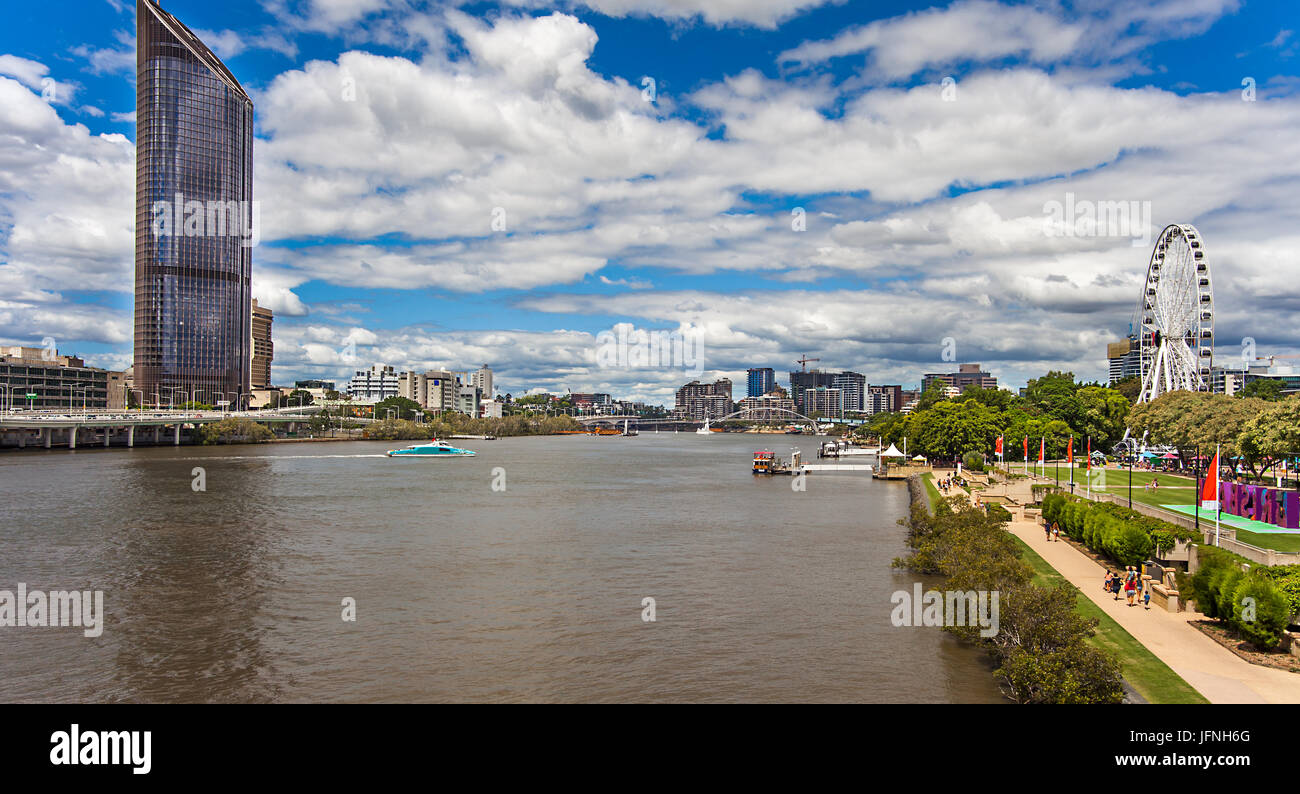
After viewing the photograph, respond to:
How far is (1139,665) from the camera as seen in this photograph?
22031 mm

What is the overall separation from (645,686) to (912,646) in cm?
937

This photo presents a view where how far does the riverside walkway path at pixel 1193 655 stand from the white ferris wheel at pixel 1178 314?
Result: 78.9 m

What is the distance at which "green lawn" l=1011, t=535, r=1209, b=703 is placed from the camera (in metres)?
19.5

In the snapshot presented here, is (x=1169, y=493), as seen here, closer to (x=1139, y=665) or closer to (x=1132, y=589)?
(x=1132, y=589)

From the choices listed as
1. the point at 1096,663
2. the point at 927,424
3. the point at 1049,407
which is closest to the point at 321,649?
the point at 1096,663

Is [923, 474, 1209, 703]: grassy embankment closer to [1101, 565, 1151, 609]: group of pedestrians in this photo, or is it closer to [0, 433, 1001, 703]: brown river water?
[1101, 565, 1151, 609]: group of pedestrians

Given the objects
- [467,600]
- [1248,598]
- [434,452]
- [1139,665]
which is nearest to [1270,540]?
[1248,598]

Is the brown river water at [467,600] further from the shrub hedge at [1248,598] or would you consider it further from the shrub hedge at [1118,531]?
the shrub hedge at [1118,531]

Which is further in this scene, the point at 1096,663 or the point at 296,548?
the point at 296,548

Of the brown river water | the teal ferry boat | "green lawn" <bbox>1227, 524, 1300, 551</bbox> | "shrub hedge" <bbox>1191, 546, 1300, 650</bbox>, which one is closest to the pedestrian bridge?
the teal ferry boat
